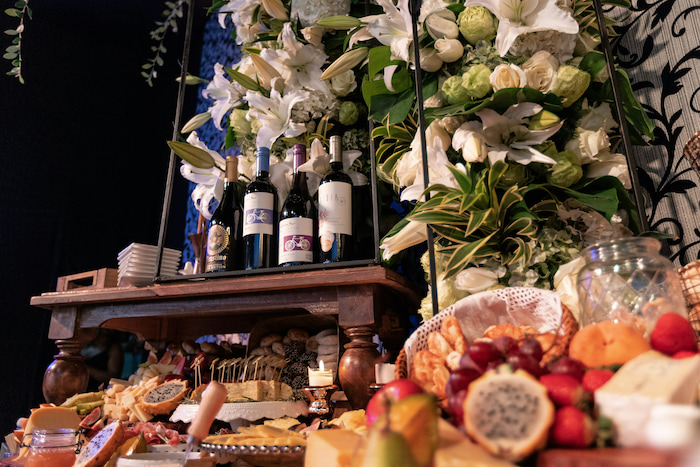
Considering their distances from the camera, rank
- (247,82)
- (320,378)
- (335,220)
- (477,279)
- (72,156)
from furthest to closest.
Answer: (72,156) → (247,82) → (335,220) → (320,378) → (477,279)

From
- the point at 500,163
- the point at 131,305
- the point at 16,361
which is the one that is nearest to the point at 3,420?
the point at 16,361

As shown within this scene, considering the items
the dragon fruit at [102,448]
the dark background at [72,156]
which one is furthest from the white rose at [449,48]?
the dark background at [72,156]

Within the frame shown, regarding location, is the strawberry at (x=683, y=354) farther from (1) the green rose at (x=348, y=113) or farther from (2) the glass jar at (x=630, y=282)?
(1) the green rose at (x=348, y=113)

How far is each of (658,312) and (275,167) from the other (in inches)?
38.5

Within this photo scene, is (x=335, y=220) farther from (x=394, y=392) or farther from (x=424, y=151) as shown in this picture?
(x=394, y=392)

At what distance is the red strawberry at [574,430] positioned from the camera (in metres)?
0.41

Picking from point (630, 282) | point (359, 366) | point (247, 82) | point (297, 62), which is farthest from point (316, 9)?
point (630, 282)

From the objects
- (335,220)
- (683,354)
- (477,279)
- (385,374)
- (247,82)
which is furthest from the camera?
(247,82)

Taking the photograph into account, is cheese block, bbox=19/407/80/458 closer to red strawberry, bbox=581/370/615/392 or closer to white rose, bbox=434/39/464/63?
red strawberry, bbox=581/370/615/392

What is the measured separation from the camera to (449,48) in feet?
3.33

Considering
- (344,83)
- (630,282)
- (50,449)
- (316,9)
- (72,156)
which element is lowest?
(50,449)

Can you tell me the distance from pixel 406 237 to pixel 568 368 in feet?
1.71

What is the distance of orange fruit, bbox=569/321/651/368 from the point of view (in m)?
0.52

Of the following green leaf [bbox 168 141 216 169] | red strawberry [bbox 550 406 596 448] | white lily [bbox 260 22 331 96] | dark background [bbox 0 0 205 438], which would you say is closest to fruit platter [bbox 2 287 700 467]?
red strawberry [bbox 550 406 596 448]
